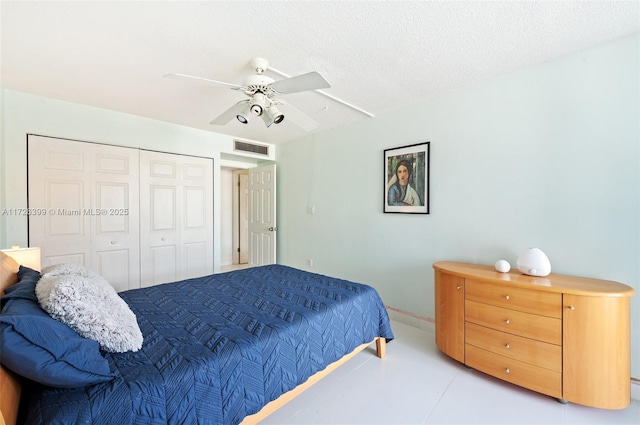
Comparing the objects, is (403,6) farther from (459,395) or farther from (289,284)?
(459,395)

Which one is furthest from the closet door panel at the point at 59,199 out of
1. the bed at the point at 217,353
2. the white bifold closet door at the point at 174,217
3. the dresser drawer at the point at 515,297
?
the dresser drawer at the point at 515,297

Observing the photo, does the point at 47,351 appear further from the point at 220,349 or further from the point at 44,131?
the point at 44,131

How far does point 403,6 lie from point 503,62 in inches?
44.1

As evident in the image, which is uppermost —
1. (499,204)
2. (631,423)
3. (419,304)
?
(499,204)

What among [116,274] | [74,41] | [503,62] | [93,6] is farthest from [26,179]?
[503,62]

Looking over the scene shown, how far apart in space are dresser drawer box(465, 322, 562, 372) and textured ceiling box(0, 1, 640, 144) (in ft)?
6.54

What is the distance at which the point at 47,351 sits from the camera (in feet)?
3.01

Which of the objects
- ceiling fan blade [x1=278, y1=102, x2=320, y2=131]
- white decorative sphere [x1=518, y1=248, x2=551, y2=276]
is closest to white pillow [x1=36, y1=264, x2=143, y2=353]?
ceiling fan blade [x1=278, y1=102, x2=320, y2=131]

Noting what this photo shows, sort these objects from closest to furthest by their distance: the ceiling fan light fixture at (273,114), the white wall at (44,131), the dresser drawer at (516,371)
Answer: the dresser drawer at (516,371) < the ceiling fan light fixture at (273,114) < the white wall at (44,131)

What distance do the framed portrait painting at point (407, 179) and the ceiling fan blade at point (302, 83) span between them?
4.99 feet

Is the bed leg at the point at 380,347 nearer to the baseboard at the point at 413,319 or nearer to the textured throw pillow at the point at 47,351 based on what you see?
the baseboard at the point at 413,319

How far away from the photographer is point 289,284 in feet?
7.48

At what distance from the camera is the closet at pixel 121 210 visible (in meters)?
2.78

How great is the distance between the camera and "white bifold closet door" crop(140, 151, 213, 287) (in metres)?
3.41
